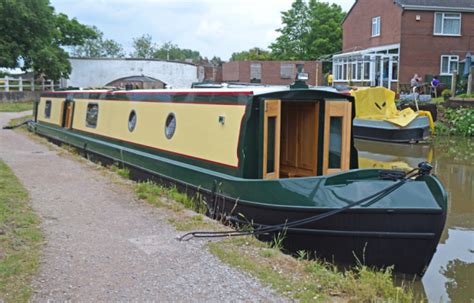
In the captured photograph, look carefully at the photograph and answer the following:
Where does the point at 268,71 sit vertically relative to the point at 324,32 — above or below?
below

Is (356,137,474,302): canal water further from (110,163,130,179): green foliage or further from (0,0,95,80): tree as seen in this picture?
(0,0,95,80): tree

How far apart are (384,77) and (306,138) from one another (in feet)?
76.7

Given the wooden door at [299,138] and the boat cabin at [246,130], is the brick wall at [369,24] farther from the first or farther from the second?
the wooden door at [299,138]

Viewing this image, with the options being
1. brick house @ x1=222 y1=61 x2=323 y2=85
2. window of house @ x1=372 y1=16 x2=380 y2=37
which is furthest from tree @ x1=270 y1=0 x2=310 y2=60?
window of house @ x1=372 y1=16 x2=380 y2=37

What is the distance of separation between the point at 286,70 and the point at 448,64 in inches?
580

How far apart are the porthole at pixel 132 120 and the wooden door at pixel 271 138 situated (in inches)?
152

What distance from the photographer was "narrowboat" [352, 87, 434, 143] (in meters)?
18.1

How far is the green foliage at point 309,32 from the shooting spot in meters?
44.6

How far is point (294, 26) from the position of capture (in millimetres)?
47250

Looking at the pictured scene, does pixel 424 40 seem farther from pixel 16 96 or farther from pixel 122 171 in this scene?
pixel 122 171

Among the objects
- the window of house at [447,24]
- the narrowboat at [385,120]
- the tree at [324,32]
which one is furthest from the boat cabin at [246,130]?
the tree at [324,32]

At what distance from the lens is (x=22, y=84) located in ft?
93.4

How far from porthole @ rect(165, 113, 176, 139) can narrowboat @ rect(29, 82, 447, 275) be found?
0.05 feet

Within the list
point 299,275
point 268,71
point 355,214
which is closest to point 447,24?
point 268,71
